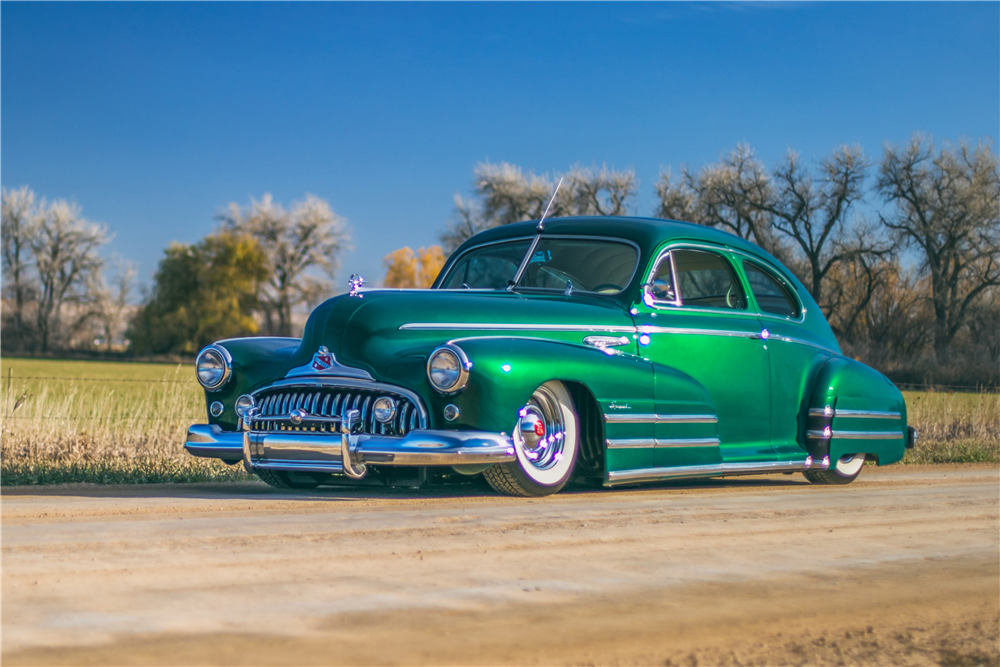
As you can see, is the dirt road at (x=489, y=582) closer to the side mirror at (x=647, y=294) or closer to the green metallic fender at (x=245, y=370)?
the green metallic fender at (x=245, y=370)

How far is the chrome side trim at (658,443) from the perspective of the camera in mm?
6188

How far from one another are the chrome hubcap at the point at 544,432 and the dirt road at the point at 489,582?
0.90ft

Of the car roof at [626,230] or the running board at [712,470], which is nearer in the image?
the running board at [712,470]

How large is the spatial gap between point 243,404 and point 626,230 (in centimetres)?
298

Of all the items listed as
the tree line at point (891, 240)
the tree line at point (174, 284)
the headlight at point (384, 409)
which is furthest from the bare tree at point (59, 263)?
the headlight at point (384, 409)

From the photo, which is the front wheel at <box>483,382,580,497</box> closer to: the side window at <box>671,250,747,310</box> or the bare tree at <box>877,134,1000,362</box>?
the side window at <box>671,250,747,310</box>

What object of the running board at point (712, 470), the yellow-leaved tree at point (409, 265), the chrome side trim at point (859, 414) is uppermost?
the yellow-leaved tree at point (409, 265)

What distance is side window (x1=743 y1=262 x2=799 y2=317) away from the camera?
26.2 feet

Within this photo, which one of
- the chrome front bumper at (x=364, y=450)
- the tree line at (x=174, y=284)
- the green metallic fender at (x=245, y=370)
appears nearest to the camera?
the chrome front bumper at (x=364, y=450)

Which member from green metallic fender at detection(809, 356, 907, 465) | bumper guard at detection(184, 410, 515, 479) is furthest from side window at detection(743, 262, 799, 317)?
bumper guard at detection(184, 410, 515, 479)

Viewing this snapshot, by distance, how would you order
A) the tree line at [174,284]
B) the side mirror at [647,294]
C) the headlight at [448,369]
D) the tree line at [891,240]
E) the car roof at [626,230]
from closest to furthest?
the headlight at [448,369]
the side mirror at [647,294]
the car roof at [626,230]
the tree line at [891,240]
the tree line at [174,284]

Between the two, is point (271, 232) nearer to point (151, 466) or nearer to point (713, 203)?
point (713, 203)

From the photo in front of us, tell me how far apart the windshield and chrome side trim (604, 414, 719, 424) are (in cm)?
99

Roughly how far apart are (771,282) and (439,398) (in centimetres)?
377
